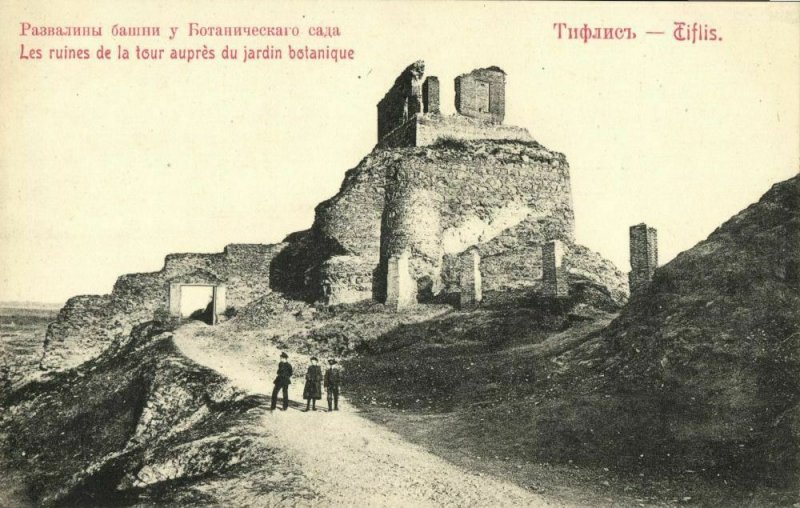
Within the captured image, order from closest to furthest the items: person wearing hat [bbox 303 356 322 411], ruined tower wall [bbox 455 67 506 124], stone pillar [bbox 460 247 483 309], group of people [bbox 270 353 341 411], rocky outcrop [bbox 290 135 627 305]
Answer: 1. group of people [bbox 270 353 341 411]
2. person wearing hat [bbox 303 356 322 411]
3. stone pillar [bbox 460 247 483 309]
4. rocky outcrop [bbox 290 135 627 305]
5. ruined tower wall [bbox 455 67 506 124]

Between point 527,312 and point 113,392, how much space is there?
11.3 metres

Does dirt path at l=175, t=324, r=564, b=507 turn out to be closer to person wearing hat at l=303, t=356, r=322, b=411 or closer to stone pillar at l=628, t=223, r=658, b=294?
person wearing hat at l=303, t=356, r=322, b=411

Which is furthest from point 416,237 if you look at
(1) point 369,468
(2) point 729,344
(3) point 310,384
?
(1) point 369,468

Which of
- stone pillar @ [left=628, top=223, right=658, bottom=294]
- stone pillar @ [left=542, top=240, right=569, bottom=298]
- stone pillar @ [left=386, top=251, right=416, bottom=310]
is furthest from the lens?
stone pillar @ [left=386, top=251, right=416, bottom=310]

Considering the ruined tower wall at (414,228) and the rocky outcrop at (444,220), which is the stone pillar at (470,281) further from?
the ruined tower wall at (414,228)

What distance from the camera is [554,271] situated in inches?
781

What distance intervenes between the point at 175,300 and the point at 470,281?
546 inches

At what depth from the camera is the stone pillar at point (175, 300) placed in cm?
2884

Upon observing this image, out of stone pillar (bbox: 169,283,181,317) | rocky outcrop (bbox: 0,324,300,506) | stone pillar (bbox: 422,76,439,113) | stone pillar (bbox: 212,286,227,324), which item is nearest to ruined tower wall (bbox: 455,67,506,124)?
stone pillar (bbox: 422,76,439,113)

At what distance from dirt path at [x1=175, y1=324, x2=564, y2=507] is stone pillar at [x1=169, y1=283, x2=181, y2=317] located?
17357 mm

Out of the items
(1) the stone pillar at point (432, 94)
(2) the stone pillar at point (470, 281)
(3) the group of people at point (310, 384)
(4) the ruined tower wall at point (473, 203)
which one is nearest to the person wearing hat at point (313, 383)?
(3) the group of people at point (310, 384)

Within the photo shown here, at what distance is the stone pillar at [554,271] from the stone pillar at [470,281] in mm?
2361

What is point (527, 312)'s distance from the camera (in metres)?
19.2

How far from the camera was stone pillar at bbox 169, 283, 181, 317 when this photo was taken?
2884cm
